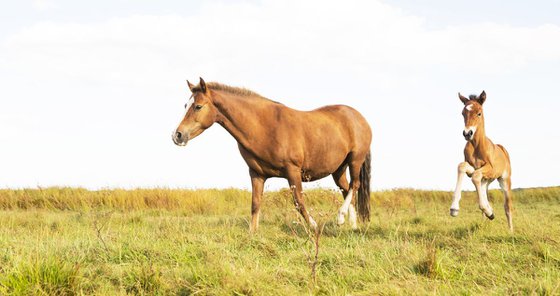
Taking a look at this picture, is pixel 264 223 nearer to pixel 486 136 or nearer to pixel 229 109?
pixel 229 109

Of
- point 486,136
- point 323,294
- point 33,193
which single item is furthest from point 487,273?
point 33,193

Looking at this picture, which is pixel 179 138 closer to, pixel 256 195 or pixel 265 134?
pixel 265 134

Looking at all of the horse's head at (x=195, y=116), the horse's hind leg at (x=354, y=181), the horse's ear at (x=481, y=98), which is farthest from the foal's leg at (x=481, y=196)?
the horse's head at (x=195, y=116)

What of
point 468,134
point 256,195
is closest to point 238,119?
point 256,195

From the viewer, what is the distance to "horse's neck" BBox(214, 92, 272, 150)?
8.09m

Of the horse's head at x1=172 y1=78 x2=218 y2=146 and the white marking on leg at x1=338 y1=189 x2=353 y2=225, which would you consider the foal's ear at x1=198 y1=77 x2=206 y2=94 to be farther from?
the white marking on leg at x1=338 y1=189 x2=353 y2=225

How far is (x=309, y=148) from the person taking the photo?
28.1ft

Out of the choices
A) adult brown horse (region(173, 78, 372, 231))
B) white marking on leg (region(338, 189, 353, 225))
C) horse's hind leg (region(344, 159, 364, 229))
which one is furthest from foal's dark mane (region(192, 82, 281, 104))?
horse's hind leg (region(344, 159, 364, 229))

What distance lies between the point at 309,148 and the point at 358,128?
1657mm

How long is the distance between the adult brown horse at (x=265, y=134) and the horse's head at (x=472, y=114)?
2.09 meters

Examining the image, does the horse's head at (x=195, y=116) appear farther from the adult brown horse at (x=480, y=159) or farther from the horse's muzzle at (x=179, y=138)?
the adult brown horse at (x=480, y=159)

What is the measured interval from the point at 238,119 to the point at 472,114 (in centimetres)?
384

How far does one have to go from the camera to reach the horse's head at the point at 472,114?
8852 mm

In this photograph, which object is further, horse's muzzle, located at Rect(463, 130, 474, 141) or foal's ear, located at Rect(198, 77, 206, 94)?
horse's muzzle, located at Rect(463, 130, 474, 141)
